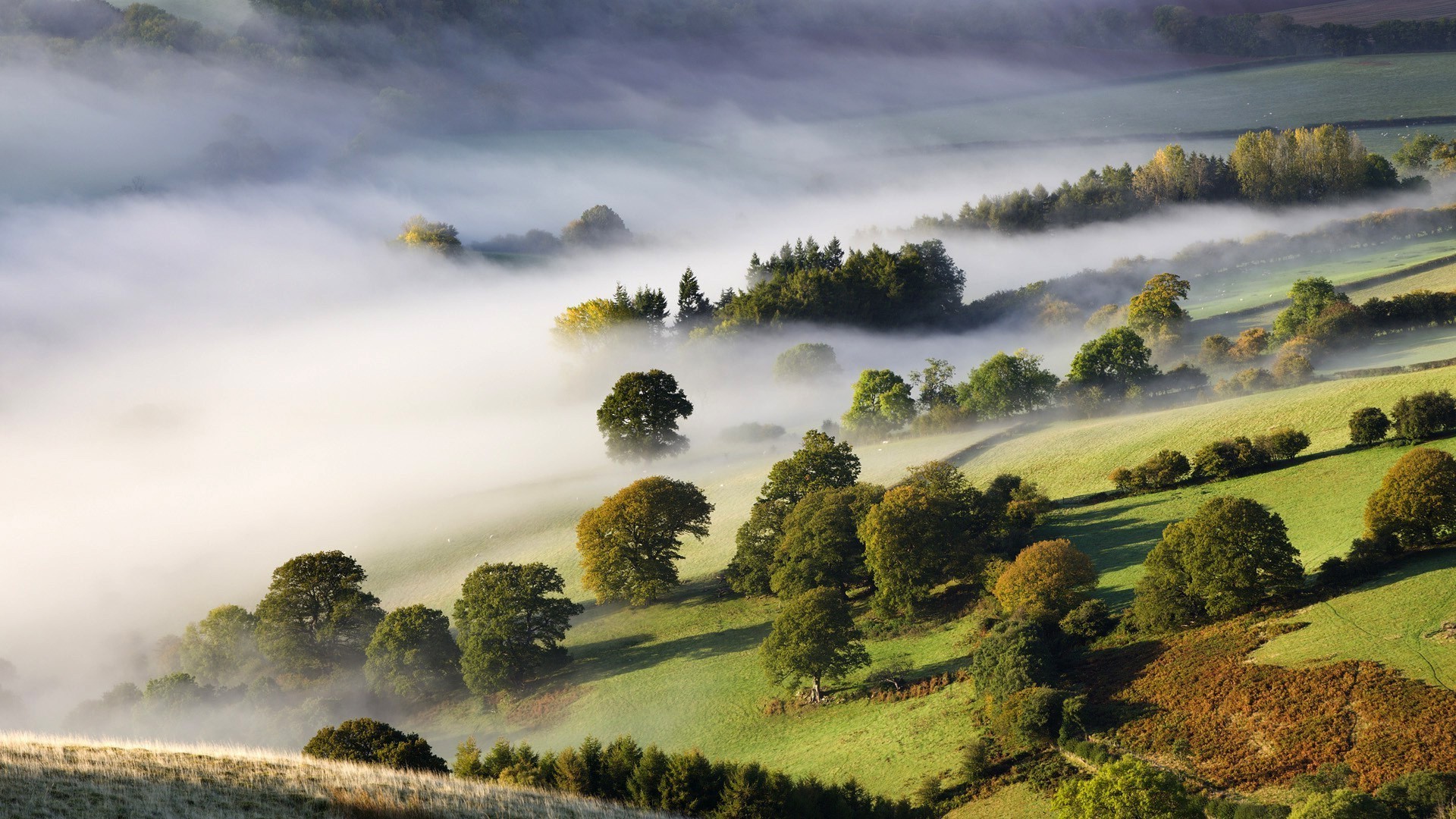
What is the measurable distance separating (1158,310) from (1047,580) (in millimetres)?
84225

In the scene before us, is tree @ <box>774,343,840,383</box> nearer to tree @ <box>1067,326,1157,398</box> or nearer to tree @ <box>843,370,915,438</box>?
tree @ <box>843,370,915,438</box>

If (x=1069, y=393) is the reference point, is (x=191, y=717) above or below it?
below

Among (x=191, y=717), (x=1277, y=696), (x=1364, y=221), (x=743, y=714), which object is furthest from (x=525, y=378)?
(x=1277, y=696)

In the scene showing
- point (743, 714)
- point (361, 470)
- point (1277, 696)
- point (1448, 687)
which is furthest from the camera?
point (361, 470)

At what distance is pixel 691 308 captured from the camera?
615ft

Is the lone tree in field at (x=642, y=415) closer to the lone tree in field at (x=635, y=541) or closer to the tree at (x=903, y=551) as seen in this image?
the lone tree in field at (x=635, y=541)

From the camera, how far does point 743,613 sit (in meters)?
83.2

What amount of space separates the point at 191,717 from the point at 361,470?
6427 centimetres

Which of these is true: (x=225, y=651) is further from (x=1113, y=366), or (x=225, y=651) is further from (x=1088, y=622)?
(x=1113, y=366)

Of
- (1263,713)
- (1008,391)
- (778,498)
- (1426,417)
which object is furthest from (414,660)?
(1426,417)

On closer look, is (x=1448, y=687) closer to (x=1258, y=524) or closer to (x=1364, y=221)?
(x=1258, y=524)

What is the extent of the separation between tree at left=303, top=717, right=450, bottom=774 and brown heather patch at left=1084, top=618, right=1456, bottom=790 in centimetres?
3431

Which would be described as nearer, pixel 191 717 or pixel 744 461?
pixel 191 717

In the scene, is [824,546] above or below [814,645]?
above
